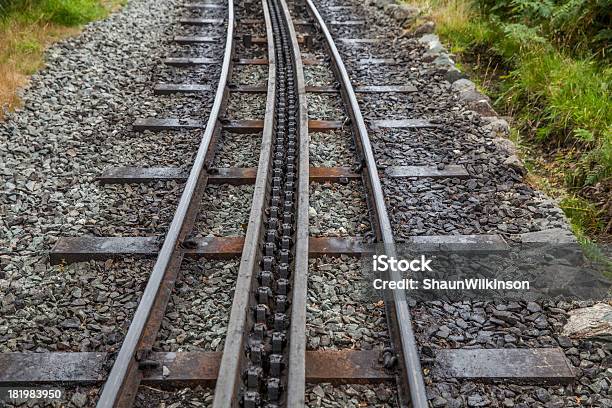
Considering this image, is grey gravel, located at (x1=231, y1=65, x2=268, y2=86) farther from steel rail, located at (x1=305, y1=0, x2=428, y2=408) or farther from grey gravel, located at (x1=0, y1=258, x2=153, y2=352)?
grey gravel, located at (x1=0, y1=258, x2=153, y2=352)

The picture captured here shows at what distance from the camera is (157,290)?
3557mm

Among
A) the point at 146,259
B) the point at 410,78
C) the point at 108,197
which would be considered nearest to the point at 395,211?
the point at 146,259

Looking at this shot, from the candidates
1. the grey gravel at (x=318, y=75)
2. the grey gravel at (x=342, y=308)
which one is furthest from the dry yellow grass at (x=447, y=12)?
the grey gravel at (x=342, y=308)

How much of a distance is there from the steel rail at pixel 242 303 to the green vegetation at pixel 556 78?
2351 millimetres

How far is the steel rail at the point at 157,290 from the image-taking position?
9.61 feet

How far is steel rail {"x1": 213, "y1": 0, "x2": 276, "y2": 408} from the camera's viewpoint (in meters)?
2.82

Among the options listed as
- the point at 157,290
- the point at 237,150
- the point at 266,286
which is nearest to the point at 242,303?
the point at 266,286

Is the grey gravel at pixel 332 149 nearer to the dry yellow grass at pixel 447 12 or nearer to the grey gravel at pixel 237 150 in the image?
the grey gravel at pixel 237 150

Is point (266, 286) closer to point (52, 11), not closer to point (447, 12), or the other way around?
point (447, 12)

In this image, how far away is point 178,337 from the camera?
11.2 feet

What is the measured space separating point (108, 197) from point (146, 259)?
1.00 metres

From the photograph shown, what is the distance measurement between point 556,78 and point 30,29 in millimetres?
6867

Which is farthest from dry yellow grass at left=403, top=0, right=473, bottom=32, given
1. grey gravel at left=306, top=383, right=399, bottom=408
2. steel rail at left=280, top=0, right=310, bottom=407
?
grey gravel at left=306, top=383, right=399, bottom=408

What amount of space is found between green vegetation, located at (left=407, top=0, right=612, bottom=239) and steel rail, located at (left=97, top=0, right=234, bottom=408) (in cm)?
285
